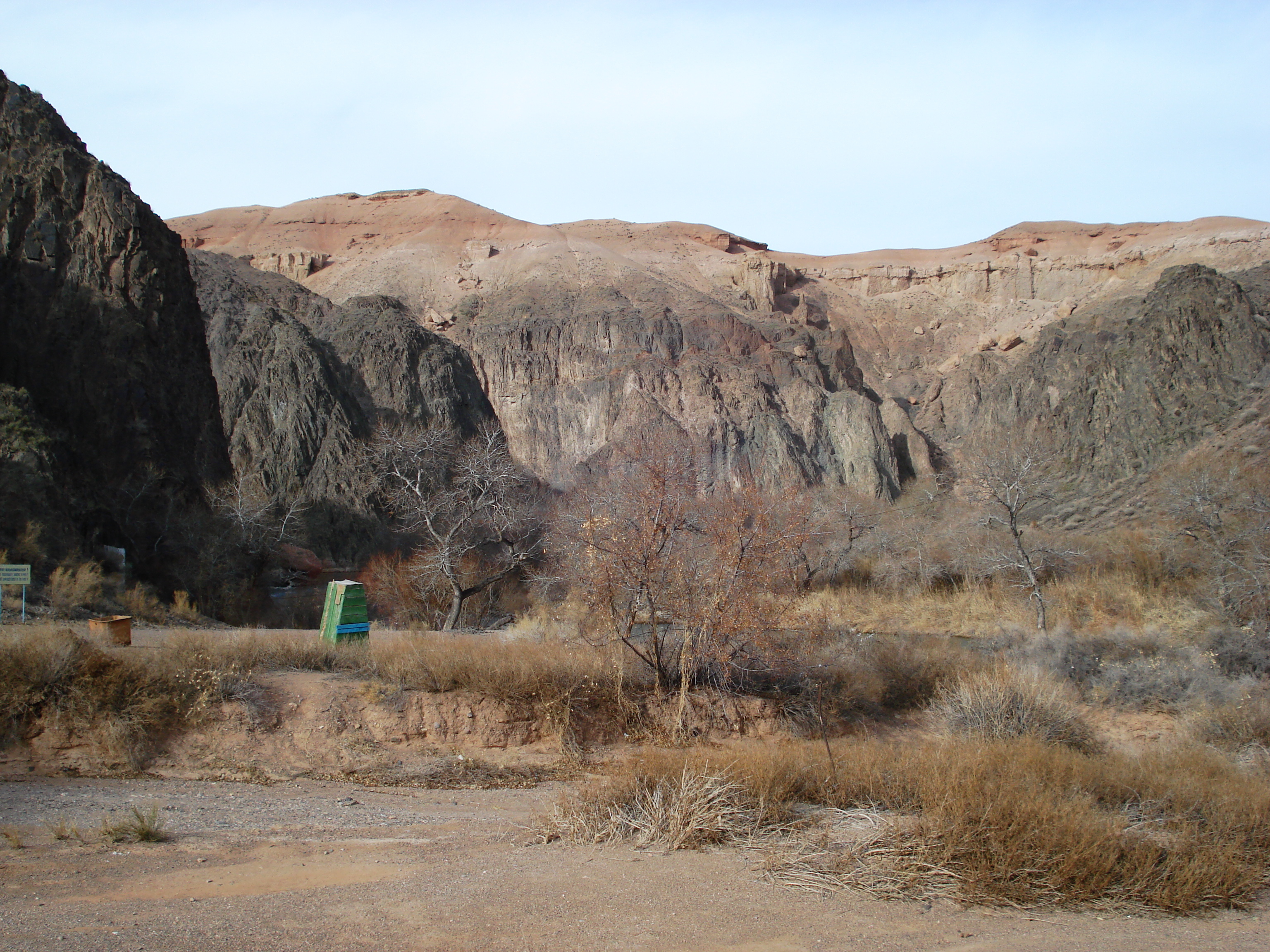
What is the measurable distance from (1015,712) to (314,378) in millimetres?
39959

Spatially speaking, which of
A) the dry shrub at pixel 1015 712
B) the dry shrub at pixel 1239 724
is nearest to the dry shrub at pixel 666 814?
the dry shrub at pixel 1015 712

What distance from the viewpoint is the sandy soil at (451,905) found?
508 centimetres

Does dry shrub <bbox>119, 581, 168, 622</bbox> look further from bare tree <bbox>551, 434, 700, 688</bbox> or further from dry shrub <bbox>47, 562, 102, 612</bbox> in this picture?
bare tree <bbox>551, 434, 700, 688</bbox>

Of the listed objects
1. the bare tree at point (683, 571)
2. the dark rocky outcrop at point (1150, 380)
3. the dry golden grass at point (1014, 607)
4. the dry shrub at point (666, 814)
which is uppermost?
the dark rocky outcrop at point (1150, 380)

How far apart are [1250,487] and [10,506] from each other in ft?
97.4

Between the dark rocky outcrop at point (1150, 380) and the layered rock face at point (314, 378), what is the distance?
103 feet

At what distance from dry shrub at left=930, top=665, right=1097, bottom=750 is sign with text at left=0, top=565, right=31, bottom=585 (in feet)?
47.3

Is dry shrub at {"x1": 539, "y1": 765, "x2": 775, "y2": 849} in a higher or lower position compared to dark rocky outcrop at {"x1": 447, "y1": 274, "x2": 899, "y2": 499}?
lower

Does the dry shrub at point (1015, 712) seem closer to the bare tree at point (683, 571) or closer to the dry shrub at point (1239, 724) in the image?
the dry shrub at point (1239, 724)

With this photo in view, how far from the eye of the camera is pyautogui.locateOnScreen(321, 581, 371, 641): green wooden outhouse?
13562 mm

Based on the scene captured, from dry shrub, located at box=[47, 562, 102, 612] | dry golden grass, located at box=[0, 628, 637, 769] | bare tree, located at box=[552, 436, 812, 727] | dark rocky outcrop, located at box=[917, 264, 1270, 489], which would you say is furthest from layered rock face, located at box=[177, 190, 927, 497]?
dry golden grass, located at box=[0, 628, 637, 769]

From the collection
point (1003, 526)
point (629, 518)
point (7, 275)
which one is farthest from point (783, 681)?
point (7, 275)

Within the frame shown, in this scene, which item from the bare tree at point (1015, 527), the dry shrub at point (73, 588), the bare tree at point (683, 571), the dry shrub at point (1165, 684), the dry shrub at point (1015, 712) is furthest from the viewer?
the bare tree at point (1015, 527)

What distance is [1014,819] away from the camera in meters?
6.41
